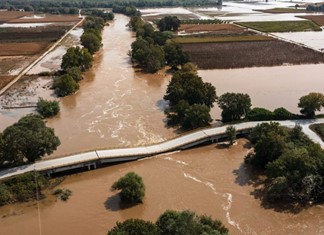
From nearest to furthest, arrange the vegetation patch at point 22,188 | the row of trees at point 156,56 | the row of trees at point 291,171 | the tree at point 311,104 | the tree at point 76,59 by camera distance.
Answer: the row of trees at point 291,171 → the vegetation patch at point 22,188 → the tree at point 311,104 → the tree at point 76,59 → the row of trees at point 156,56

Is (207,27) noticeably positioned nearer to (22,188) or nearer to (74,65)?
(74,65)

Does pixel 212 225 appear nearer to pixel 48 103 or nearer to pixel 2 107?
pixel 48 103

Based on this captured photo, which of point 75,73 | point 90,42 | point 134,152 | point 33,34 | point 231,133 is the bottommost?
point 134,152

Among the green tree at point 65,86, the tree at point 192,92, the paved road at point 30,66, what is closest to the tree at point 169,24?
the paved road at point 30,66

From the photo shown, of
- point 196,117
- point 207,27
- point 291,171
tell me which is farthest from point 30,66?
point 207,27

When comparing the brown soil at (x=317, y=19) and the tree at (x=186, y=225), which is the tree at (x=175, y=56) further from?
the brown soil at (x=317, y=19)

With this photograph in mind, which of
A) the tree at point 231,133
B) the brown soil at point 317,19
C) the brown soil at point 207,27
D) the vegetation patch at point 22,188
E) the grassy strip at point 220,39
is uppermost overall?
the brown soil at point 317,19
